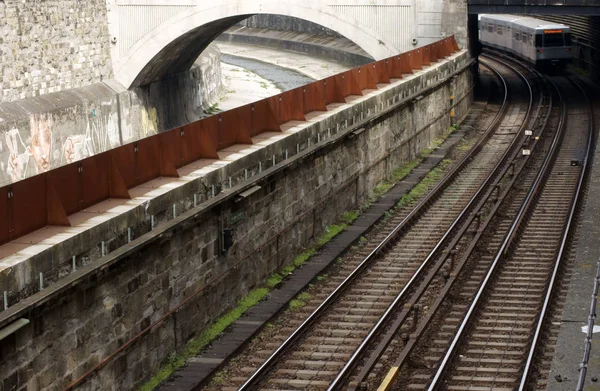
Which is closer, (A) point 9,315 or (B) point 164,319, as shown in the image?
(A) point 9,315

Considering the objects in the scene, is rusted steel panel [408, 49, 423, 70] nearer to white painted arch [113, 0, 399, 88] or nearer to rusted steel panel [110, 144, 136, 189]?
white painted arch [113, 0, 399, 88]

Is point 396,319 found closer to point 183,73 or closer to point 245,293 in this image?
point 245,293

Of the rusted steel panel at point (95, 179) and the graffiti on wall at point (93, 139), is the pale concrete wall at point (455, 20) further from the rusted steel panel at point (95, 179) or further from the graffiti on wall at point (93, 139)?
the rusted steel panel at point (95, 179)

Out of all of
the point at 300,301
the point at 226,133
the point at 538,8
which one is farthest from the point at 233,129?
the point at 538,8

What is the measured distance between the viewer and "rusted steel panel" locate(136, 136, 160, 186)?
1956 cm

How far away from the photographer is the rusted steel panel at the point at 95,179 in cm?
1751

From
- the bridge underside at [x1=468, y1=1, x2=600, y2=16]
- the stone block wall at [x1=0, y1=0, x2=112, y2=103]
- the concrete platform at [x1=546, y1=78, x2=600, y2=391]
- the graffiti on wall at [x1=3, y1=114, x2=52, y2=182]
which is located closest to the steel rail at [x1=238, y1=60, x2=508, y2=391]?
the concrete platform at [x1=546, y1=78, x2=600, y2=391]

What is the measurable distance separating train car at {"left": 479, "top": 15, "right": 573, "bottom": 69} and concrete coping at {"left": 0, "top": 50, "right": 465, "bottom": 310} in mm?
36292

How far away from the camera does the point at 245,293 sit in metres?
22.1

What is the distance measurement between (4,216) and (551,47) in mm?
51914

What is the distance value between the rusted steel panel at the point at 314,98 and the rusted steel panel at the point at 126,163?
10914mm

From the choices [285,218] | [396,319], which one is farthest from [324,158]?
[396,319]

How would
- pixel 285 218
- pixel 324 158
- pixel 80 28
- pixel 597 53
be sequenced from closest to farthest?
pixel 285 218 → pixel 324 158 → pixel 80 28 → pixel 597 53

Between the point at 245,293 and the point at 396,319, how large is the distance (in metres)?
3.08
